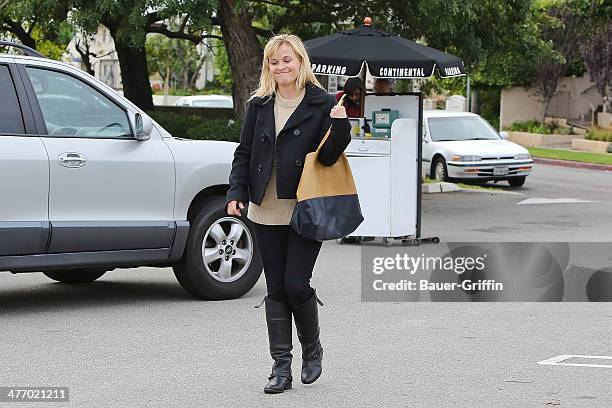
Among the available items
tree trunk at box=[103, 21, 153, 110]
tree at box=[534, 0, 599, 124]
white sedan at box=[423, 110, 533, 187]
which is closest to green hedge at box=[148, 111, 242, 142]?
tree trunk at box=[103, 21, 153, 110]

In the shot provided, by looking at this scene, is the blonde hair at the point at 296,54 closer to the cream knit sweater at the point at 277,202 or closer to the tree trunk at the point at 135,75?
the cream knit sweater at the point at 277,202

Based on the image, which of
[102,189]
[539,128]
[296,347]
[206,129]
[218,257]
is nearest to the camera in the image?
[296,347]

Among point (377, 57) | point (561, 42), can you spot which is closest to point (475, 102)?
point (561, 42)

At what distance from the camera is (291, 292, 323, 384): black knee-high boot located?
7.10 meters

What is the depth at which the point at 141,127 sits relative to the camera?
9961mm

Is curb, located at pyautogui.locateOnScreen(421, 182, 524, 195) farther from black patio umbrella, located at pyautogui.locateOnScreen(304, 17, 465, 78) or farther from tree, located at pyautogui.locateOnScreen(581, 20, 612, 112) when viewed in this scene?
tree, located at pyautogui.locateOnScreen(581, 20, 612, 112)

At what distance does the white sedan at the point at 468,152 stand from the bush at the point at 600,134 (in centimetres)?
1342

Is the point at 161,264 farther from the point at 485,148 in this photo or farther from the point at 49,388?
the point at 485,148

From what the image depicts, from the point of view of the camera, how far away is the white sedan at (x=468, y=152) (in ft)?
81.5

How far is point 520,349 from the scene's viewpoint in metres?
8.47

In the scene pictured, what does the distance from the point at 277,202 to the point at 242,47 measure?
13.7m

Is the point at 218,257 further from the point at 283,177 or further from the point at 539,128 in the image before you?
the point at 539,128

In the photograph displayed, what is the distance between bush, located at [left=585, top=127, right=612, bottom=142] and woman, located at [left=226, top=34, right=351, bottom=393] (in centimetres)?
3307

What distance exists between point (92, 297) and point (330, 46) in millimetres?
6150
